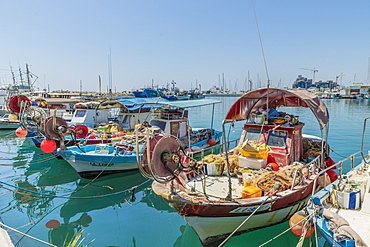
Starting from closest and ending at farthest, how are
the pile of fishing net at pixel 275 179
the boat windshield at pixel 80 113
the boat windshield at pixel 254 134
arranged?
the pile of fishing net at pixel 275 179, the boat windshield at pixel 254 134, the boat windshield at pixel 80 113

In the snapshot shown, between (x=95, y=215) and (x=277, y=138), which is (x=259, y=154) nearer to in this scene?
(x=277, y=138)

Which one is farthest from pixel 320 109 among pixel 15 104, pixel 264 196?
pixel 15 104

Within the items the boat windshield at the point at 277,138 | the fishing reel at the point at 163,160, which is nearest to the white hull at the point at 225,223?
the fishing reel at the point at 163,160

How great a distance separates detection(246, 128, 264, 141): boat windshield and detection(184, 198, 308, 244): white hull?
132 inches

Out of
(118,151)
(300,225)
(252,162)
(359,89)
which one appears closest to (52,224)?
(118,151)

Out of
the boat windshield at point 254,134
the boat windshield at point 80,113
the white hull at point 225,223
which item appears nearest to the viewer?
the white hull at point 225,223

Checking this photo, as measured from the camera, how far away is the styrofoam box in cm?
898

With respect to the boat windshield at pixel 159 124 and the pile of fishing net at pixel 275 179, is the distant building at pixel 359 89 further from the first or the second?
the pile of fishing net at pixel 275 179

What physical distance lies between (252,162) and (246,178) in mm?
1440

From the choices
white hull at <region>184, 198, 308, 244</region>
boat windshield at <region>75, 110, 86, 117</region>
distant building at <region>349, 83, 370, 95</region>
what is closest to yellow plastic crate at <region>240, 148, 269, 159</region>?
white hull at <region>184, 198, 308, 244</region>

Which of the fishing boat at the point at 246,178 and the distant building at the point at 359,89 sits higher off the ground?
the distant building at the point at 359,89

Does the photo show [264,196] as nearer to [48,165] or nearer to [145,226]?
[145,226]

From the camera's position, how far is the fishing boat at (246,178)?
602 centimetres

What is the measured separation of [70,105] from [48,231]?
2985cm
